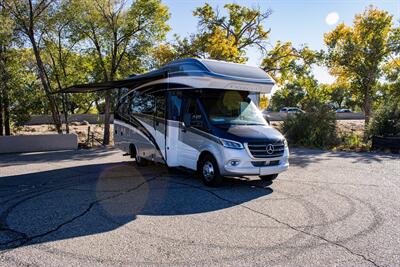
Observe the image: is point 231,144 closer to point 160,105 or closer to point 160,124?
point 160,124

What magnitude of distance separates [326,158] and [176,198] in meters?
7.97

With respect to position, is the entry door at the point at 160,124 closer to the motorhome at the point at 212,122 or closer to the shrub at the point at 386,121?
the motorhome at the point at 212,122

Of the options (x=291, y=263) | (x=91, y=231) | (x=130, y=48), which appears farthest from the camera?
(x=130, y=48)

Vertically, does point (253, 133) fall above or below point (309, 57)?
below

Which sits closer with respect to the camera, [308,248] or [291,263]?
[291,263]

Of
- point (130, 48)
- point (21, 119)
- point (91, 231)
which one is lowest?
point (91, 231)

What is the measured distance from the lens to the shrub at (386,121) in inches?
643

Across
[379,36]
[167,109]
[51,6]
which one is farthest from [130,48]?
[379,36]

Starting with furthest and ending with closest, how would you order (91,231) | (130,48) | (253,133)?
(130,48) → (253,133) → (91,231)

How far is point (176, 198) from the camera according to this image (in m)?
7.20

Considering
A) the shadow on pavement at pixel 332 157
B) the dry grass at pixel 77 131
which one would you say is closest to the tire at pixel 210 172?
the shadow on pavement at pixel 332 157

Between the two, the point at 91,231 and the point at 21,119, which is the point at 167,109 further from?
A: the point at 21,119

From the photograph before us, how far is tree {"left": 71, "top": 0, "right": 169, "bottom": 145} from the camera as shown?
18719mm

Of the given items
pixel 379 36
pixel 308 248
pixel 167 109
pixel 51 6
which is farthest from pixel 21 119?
pixel 379 36
